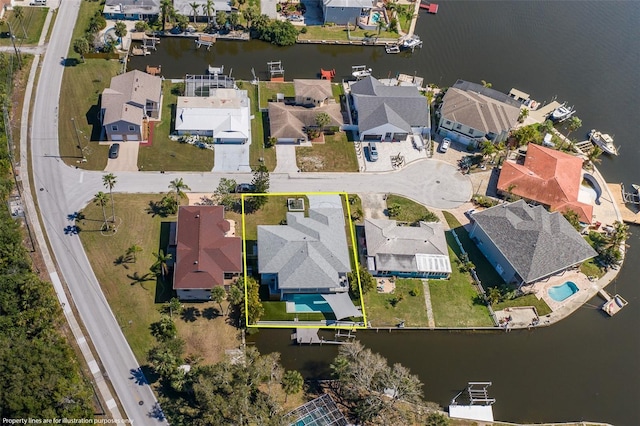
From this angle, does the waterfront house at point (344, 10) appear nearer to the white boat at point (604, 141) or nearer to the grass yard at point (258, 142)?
the grass yard at point (258, 142)

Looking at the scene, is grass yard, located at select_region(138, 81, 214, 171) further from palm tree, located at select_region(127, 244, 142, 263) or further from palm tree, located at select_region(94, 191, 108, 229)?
palm tree, located at select_region(127, 244, 142, 263)

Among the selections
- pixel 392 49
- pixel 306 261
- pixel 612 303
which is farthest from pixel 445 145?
pixel 306 261

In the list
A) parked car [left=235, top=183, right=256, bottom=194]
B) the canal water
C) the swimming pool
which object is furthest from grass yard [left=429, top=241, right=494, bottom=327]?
parked car [left=235, top=183, right=256, bottom=194]

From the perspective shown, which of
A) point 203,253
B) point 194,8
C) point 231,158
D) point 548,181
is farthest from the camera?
point 194,8

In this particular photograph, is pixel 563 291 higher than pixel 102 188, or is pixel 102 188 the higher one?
pixel 102 188

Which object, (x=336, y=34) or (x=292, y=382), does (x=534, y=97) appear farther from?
(x=292, y=382)

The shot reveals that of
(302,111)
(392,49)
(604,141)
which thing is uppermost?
(392,49)
